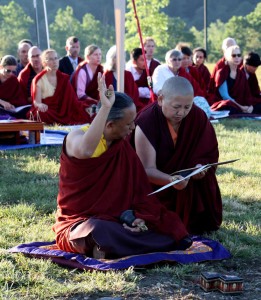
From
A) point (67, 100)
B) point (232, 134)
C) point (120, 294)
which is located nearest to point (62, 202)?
point (120, 294)

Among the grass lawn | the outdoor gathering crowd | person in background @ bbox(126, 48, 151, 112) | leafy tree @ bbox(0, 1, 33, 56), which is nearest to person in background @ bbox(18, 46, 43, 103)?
person in background @ bbox(126, 48, 151, 112)

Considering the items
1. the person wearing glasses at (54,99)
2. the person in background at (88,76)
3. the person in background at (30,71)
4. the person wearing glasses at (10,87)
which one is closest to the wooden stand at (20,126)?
the person wearing glasses at (54,99)

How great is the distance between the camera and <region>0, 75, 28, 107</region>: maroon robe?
34.9 ft

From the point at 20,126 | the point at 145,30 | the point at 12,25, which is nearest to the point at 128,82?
the point at 20,126

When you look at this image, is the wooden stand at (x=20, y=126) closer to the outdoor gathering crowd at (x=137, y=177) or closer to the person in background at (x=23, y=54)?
the outdoor gathering crowd at (x=137, y=177)

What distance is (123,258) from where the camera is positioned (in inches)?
159

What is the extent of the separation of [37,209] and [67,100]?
537 cm

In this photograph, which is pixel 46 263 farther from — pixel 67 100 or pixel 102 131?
pixel 67 100

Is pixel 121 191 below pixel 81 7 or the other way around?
below

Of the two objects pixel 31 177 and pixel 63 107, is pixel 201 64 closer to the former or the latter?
pixel 63 107

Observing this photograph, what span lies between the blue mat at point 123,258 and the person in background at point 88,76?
7.04 meters

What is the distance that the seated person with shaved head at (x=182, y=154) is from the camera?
4.67m

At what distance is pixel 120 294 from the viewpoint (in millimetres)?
3562

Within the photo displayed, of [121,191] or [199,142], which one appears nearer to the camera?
[121,191]
